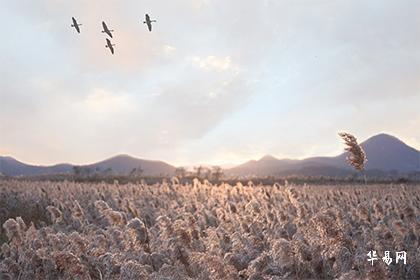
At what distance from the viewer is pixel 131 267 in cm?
680

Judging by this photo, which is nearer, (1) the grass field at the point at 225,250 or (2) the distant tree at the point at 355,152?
(1) the grass field at the point at 225,250

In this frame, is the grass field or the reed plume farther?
the reed plume

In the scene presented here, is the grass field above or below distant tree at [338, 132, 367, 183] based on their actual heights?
below

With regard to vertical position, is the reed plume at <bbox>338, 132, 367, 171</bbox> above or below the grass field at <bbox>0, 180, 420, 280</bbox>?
above

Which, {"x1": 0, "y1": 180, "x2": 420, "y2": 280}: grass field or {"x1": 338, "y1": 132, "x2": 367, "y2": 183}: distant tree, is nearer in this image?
{"x1": 0, "y1": 180, "x2": 420, "y2": 280}: grass field

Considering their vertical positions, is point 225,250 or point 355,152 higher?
point 355,152

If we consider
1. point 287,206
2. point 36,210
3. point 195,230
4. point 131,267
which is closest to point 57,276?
point 195,230

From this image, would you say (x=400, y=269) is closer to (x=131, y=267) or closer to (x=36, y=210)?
(x=131, y=267)

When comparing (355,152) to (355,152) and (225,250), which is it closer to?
(355,152)

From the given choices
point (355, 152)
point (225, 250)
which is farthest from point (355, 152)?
point (225, 250)

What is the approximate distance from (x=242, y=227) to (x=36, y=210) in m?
13.2

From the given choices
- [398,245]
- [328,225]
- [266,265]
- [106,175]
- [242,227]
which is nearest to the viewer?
[328,225]

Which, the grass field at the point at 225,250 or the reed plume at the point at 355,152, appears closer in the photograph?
the grass field at the point at 225,250

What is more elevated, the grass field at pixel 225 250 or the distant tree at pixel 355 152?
the distant tree at pixel 355 152
